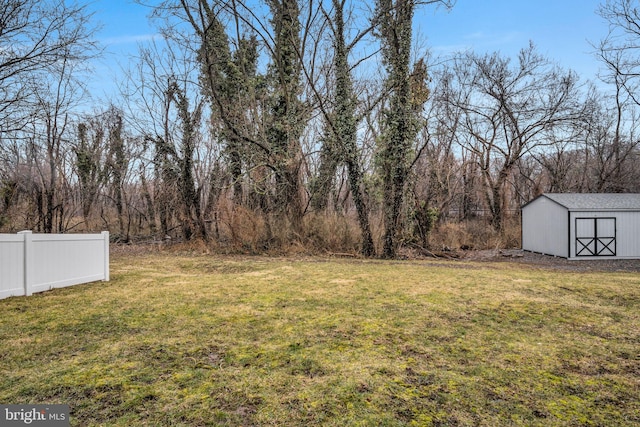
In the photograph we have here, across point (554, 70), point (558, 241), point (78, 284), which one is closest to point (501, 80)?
point (554, 70)

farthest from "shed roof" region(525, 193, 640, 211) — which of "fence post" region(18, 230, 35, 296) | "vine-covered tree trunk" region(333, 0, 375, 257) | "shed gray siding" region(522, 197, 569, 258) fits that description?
"fence post" region(18, 230, 35, 296)

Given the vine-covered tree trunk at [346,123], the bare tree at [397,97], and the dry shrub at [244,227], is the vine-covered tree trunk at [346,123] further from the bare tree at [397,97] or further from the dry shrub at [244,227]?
the dry shrub at [244,227]

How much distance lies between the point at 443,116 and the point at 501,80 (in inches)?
138

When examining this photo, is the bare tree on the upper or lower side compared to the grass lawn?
upper

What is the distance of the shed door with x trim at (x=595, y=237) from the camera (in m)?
12.8

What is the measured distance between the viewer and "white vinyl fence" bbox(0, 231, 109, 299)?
5180 millimetres

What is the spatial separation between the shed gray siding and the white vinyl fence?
1380 cm

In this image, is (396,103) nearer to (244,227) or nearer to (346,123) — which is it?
(346,123)

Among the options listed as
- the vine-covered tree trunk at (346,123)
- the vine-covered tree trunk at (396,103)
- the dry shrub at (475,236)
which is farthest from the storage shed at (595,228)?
the vine-covered tree trunk at (346,123)

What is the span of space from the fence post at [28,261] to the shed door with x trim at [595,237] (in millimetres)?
14792

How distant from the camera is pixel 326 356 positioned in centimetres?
305

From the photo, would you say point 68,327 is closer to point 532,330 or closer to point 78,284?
point 78,284

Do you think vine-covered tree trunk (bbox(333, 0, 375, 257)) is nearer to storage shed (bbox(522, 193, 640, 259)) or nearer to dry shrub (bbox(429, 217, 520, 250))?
dry shrub (bbox(429, 217, 520, 250))

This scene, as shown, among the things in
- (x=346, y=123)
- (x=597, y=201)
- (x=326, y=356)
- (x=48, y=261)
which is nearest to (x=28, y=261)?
(x=48, y=261)
